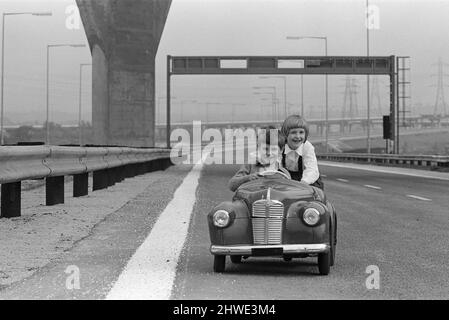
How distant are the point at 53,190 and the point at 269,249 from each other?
7.07 m

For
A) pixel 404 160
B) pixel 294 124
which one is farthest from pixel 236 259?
pixel 404 160

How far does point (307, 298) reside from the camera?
604 centimetres

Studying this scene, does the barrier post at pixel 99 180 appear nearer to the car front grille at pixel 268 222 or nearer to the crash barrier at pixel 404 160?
the car front grille at pixel 268 222

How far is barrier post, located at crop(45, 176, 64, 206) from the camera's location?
1333 cm

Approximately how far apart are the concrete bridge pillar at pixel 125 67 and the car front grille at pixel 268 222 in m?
30.6

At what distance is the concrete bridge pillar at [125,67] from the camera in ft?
123

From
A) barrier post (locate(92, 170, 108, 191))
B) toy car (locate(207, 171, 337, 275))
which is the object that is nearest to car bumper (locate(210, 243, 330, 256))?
toy car (locate(207, 171, 337, 275))

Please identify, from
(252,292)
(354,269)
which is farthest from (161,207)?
(252,292)

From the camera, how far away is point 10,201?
11320 mm

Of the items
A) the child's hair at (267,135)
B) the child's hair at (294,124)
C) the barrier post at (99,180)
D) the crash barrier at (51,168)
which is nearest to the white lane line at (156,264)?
the child's hair at (267,135)

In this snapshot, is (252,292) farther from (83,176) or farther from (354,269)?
(83,176)

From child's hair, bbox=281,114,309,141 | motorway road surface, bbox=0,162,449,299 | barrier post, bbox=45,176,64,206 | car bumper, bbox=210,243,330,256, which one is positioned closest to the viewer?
motorway road surface, bbox=0,162,449,299

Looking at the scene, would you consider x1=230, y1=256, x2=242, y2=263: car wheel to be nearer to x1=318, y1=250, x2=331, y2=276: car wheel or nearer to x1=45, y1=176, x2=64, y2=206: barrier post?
x1=318, y1=250, x2=331, y2=276: car wheel

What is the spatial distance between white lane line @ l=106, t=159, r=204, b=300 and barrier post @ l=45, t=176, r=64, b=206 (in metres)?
2.23
